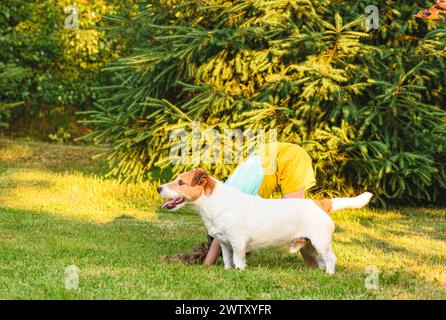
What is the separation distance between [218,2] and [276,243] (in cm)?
570

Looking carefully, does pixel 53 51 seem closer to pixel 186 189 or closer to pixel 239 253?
pixel 186 189

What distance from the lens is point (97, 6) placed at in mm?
19531

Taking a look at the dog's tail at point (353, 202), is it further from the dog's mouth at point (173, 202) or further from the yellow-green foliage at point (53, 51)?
the yellow-green foliage at point (53, 51)

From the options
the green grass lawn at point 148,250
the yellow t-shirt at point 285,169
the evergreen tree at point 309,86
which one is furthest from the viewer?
the evergreen tree at point 309,86

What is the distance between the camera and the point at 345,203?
7047mm

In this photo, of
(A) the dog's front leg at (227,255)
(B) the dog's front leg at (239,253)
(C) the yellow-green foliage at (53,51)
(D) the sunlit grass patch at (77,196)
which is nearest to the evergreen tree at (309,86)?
(D) the sunlit grass patch at (77,196)

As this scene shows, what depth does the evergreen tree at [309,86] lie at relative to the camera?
1082 centimetres

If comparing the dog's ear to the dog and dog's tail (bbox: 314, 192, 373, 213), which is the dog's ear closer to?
the dog

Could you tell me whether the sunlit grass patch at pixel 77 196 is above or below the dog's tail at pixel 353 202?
below

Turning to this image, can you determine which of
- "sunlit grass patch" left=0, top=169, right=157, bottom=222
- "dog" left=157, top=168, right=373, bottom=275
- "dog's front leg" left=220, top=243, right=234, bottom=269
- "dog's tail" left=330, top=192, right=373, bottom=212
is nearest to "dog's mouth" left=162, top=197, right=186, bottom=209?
"dog" left=157, top=168, right=373, bottom=275

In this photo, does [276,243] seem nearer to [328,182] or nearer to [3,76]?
[328,182]

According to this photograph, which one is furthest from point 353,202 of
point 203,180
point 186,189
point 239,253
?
point 186,189

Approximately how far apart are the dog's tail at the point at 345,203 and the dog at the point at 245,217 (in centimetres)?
19

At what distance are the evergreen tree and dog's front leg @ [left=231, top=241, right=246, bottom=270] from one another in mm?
4091
